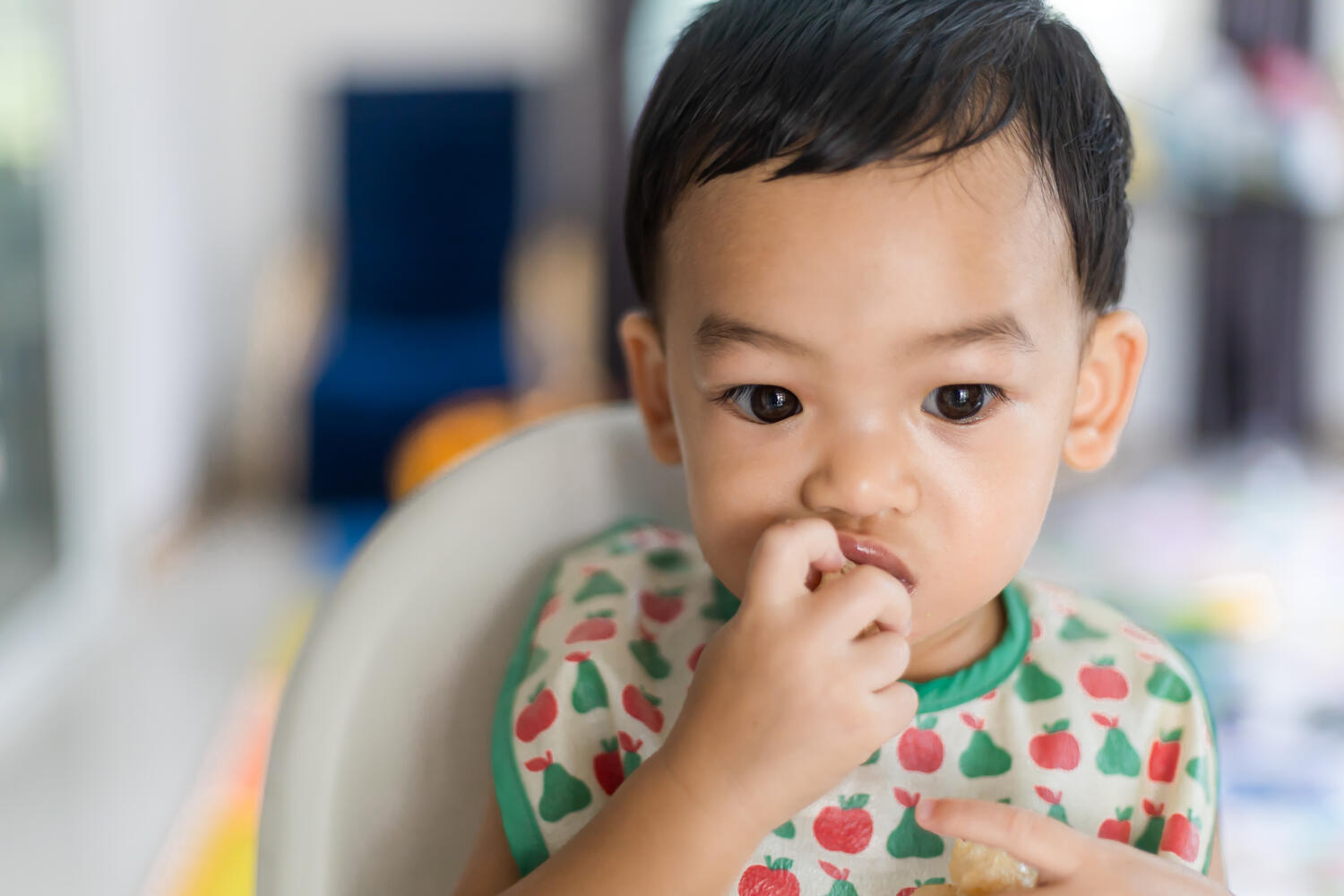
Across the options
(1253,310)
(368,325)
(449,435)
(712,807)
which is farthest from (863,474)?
(1253,310)

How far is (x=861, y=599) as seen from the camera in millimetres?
580

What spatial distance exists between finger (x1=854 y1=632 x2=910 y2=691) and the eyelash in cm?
11

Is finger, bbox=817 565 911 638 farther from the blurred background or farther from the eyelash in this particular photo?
the blurred background

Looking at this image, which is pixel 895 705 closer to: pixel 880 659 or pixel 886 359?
pixel 880 659

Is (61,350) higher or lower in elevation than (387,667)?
lower

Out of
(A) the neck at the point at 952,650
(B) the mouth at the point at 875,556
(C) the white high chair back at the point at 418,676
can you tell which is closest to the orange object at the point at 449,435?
(C) the white high chair back at the point at 418,676

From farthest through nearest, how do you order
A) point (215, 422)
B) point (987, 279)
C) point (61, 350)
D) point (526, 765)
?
1. point (215, 422)
2. point (61, 350)
3. point (526, 765)
4. point (987, 279)

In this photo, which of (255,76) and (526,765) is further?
(255,76)

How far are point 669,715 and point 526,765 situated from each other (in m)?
0.09

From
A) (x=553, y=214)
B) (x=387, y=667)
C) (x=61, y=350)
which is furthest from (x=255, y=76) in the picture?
(x=387, y=667)

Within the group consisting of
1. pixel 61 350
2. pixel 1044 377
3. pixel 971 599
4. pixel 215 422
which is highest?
pixel 1044 377

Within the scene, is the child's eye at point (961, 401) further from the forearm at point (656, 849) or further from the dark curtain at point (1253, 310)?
the dark curtain at point (1253, 310)

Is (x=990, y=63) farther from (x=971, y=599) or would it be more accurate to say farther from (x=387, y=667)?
(x=387, y=667)

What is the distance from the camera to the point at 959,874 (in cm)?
60
